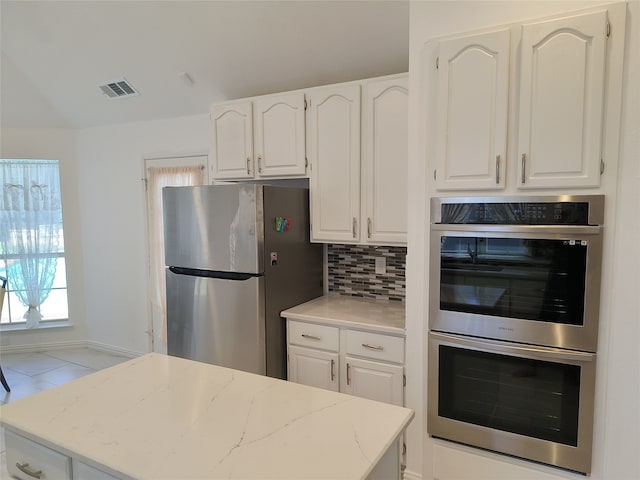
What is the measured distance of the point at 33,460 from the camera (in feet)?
4.02

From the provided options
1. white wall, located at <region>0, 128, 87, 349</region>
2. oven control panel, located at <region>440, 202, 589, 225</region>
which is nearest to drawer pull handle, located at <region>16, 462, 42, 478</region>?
oven control panel, located at <region>440, 202, 589, 225</region>

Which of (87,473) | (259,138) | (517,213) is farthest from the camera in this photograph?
(259,138)

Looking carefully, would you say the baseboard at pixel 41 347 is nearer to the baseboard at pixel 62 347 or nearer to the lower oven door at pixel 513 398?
the baseboard at pixel 62 347

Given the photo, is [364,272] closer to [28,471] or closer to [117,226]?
[28,471]

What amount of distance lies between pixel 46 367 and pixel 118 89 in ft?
9.42

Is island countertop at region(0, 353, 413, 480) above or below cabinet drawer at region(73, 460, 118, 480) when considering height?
above

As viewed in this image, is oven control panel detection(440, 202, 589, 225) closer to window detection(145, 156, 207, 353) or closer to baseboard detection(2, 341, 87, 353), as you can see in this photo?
window detection(145, 156, 207, 353)

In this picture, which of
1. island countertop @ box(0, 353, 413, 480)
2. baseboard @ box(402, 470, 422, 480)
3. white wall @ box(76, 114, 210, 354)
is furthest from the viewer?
white wall @ box(76, 114, 210, 354)

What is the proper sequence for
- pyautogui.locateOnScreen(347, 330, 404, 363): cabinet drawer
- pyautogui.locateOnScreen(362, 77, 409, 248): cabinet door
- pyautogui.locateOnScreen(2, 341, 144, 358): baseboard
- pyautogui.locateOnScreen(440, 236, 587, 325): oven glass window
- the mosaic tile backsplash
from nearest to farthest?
pyautogui.locateOnScreen(440, 236, 587, 325): oven glass window < pyautogui.locateOnScreen(347, 330, 404, 363): cabinet drawer < pyautogui.locateOnScreen(362, 77, 409, 248): cabinet door < the mosaic tile backsplash < pyautogui.locateOnScreen(2, 341, 144, 358): baseboard

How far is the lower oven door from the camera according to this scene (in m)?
1.81

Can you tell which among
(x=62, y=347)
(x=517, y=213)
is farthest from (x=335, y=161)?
(x=62, y=347)

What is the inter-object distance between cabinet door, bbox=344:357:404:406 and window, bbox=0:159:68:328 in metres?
3.76

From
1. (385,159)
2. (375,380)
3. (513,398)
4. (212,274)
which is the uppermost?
(385,159)

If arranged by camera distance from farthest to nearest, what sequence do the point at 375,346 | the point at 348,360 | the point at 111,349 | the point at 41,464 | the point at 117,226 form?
the point at 111,349 < the point at 117,226 < the point at 348,360 < the point at 375,346 < the point at 41,464
